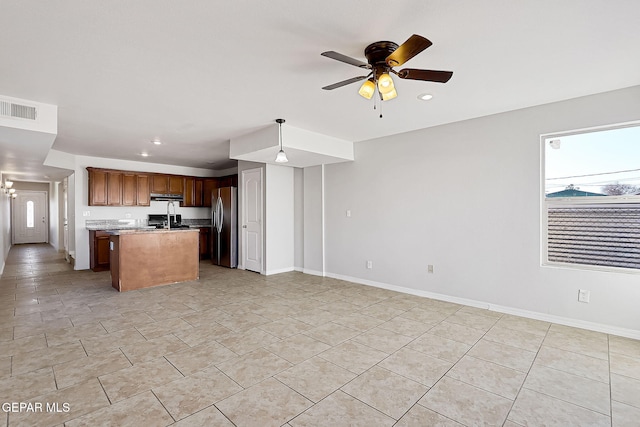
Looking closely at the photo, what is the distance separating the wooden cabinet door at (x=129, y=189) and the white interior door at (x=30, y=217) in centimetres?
783

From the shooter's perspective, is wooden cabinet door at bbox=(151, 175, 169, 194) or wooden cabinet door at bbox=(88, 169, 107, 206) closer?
wooden cabinet door at bbox=(88, 169, 107, 206)

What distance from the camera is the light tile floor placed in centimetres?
198

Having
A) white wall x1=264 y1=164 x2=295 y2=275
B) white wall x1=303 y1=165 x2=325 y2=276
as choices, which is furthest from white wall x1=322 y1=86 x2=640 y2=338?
white wall x1=264 y1=164 x2=295 y2=275

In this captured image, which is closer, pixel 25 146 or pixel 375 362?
pixel 375 362

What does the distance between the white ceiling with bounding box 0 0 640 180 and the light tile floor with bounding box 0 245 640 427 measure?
2.45m

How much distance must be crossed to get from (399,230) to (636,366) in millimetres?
2880

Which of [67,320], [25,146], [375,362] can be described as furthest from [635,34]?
[25,146]

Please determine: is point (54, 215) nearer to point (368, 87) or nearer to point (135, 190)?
point (135, 190)

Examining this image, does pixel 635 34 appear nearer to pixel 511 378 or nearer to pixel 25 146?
pixel 511 378

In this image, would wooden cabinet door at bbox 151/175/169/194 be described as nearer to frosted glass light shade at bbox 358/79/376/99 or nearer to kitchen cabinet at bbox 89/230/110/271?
kitchen cabinet at bbox 89/230/110/271

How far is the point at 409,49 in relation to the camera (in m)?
1.97

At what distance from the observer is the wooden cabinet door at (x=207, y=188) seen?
8.45 m

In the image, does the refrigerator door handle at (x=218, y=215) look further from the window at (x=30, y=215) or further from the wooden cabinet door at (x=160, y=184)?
the window at (x=30, y=215)

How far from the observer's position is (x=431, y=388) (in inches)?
89.0
